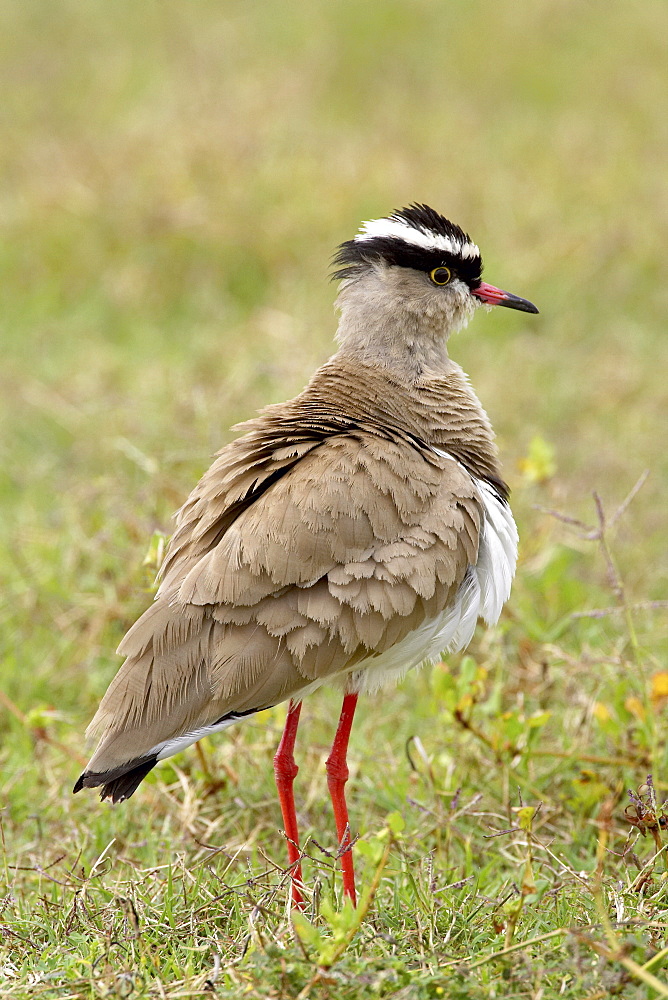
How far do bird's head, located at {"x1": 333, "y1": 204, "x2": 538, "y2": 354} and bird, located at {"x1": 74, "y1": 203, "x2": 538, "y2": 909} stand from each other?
0.25 metres

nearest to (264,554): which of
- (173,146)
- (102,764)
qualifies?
(102,764)

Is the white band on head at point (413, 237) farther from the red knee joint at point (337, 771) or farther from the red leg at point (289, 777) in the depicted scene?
the red knee joint at point (337, 771)

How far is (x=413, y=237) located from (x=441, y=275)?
6.8 inches

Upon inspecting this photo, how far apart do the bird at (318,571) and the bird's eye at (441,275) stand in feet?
1.23

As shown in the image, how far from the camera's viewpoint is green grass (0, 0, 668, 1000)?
9.30ft

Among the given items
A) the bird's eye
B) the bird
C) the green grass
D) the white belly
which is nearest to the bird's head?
the bird's eye

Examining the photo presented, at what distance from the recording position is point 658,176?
29.5 feet

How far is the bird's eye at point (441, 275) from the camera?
3758 mm

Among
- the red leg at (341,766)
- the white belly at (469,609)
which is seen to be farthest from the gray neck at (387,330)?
the red leg at (341,766)

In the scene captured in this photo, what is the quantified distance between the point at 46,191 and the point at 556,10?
625 cm

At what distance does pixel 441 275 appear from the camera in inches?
148

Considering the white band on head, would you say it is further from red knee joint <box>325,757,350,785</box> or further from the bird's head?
red knee joint <box>325,757,350,785</box>

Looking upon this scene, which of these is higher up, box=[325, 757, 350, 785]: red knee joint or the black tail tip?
the black tail tip

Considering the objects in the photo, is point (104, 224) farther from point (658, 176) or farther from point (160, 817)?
point (160, 817)
